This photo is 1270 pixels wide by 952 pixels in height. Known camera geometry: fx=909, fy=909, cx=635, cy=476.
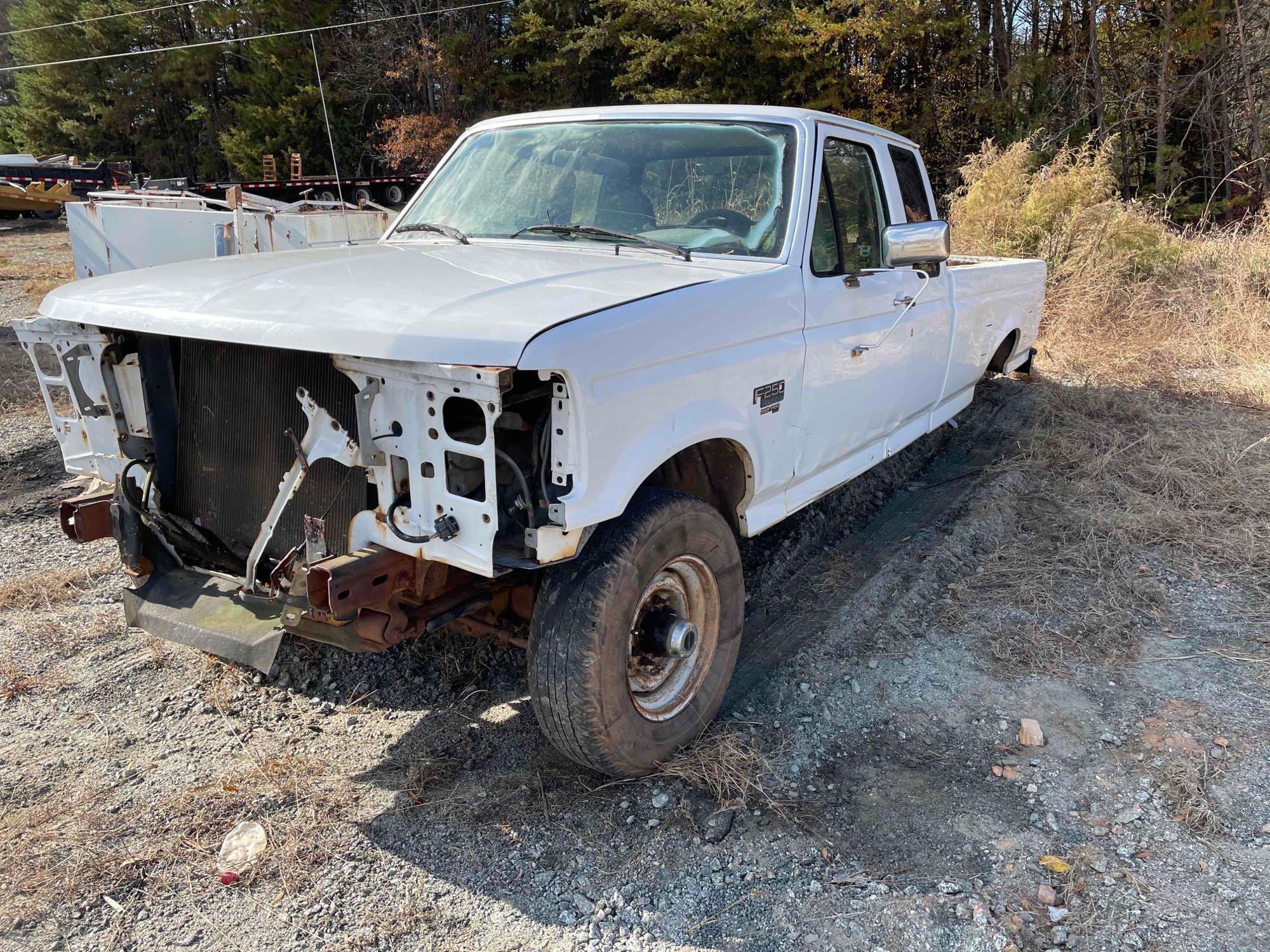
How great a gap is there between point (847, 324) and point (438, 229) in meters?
1.78

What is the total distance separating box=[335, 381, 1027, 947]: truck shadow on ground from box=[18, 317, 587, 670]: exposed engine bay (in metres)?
0.45

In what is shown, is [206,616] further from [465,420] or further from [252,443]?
[465,420]

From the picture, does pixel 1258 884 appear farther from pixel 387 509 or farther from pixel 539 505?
pixel 387 509

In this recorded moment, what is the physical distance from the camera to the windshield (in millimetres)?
3580

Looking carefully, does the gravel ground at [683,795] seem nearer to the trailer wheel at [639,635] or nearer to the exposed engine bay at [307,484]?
the trailer wheel at [639,635]

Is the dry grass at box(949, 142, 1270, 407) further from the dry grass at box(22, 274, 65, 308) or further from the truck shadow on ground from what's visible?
the dry grass at box(22, 274, 65, 308)

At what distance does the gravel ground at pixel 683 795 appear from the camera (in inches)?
97.0

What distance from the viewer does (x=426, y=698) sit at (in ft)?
11.6

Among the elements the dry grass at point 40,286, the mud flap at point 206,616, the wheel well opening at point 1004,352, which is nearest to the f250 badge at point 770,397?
the mud flap at point 206,616

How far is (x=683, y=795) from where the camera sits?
297cm

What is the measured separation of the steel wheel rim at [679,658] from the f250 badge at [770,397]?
60 cm

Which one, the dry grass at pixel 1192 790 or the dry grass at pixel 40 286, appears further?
the dry grass at pixel 40 286

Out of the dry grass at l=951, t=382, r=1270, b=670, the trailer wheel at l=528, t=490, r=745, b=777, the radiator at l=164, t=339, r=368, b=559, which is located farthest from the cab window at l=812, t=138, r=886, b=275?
the radiator at l=164, t=339, r=368, b=559

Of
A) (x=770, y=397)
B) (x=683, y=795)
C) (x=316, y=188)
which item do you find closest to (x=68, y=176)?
(x=316, y=188)
